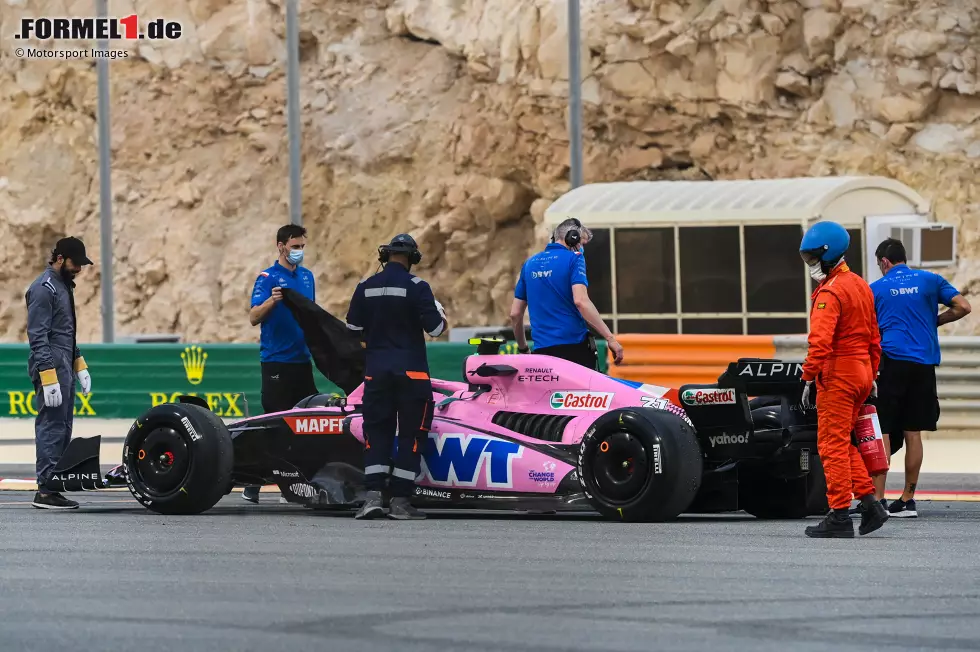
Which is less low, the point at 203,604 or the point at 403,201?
the point at 403,201

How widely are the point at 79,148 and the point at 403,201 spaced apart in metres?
8.02

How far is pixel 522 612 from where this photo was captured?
296 inches

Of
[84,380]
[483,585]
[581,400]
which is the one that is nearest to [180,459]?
[84,380]

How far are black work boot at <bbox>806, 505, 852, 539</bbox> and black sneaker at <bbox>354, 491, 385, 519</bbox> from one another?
108 inches

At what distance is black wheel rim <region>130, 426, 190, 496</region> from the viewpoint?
39.2ft

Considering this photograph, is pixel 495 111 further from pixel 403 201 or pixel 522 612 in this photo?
pixel 522 612

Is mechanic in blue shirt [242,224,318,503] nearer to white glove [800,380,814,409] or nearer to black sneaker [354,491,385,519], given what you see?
black sneaker [354,491,385,519]

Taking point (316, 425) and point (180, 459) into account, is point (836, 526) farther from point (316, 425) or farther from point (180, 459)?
point (180, 459)

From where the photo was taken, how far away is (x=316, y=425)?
39.4 feet

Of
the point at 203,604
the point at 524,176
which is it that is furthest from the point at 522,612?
the point at 524,176

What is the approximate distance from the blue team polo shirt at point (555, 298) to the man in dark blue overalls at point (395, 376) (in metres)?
1.13

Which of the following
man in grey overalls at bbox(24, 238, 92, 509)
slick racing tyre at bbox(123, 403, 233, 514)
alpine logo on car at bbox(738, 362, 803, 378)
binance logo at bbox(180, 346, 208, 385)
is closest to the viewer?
alpine logo on car at bbox(738, 362, 803, 378)

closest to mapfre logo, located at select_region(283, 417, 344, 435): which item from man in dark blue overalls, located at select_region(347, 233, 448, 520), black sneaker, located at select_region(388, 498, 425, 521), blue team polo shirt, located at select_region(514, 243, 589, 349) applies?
man in dark blue overalls, located at select_region(347, 233, 448, 520)

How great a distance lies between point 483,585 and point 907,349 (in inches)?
188
